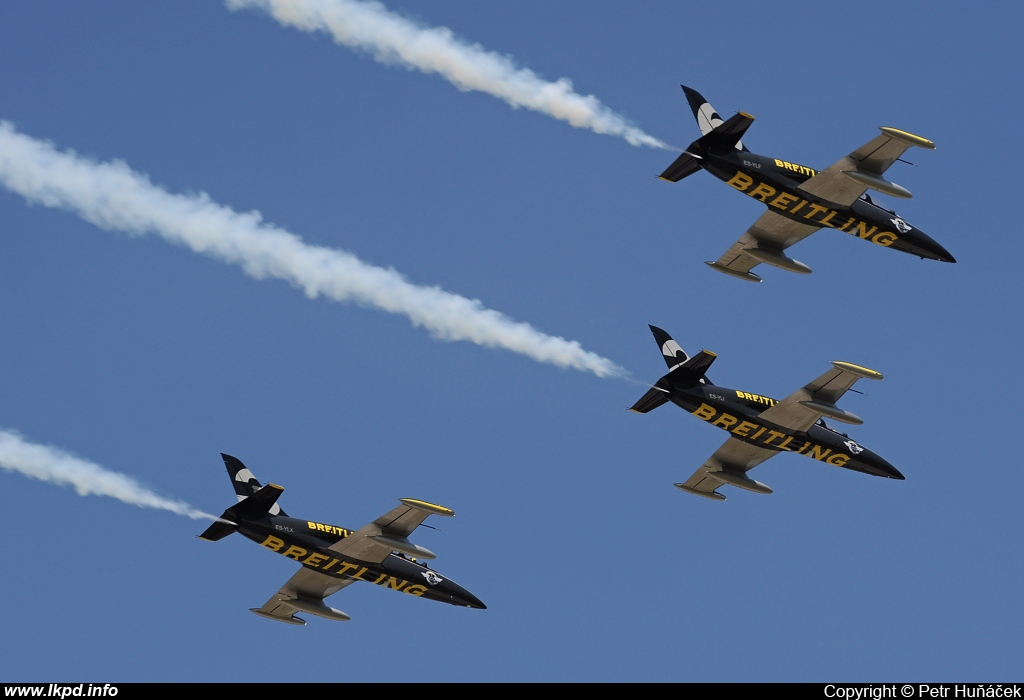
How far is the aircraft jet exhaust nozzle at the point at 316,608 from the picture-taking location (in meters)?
55.0

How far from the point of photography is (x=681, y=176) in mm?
54406

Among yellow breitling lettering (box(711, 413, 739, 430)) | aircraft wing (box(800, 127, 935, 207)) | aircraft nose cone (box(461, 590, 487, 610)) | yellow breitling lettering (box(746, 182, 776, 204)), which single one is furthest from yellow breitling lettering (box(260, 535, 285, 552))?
aircraft wing (box(800, 127, 935, 207))

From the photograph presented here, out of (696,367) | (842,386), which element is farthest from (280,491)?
(842,386)

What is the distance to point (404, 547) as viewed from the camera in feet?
163

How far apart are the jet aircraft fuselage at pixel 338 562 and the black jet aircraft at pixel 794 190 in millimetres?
14477

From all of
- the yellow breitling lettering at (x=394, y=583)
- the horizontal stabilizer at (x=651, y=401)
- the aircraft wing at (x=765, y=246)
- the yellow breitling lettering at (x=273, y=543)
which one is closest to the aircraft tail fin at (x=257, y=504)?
the yellow breitling lettering at (x=273, y=543)

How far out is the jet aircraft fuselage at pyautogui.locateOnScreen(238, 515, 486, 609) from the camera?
167ft

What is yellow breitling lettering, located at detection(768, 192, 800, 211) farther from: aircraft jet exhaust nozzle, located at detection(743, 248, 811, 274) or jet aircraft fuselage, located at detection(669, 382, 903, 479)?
jet aircraft fuselage, located at detection(669, 382, 903, 479)

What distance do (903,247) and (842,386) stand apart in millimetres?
6150

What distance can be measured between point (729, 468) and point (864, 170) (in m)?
11.6

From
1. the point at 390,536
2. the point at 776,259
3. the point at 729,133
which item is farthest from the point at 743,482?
the point at 390,536

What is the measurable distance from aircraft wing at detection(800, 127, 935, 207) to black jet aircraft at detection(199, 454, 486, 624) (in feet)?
54.3

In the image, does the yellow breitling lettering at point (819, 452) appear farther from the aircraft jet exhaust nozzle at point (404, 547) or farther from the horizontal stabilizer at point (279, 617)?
the horizontal stabilizer at point (279, 617)
